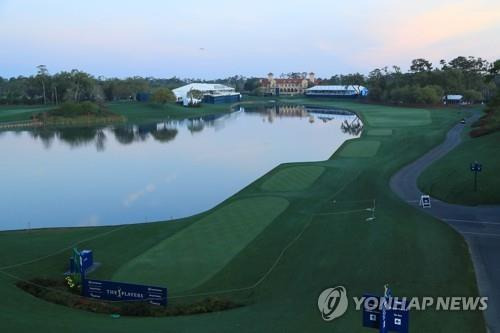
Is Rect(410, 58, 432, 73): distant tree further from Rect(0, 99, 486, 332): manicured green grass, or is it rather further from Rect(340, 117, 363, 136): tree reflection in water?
Rect(0, 99, 486, 332): manicured green grass

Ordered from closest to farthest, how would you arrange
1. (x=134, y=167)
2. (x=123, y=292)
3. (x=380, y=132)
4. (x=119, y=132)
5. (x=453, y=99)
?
(x=123, y=292), (x=134, y=167), (x=380, y=132), (x=119, y=132), (x=453, y=99)

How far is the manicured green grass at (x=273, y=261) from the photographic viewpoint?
1548 cm

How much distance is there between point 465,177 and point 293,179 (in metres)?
14.0

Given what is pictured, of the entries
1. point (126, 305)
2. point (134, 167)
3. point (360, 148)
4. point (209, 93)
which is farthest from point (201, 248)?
point (209, 93)

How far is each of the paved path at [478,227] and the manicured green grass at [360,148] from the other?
12.3m

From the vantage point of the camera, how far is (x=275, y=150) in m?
64.8

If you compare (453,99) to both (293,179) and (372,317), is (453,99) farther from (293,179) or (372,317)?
(372,317)

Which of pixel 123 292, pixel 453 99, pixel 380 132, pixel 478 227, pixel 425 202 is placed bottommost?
pixel 123 292

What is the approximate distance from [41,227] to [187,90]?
15594 cm

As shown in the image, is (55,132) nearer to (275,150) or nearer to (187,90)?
(275,150)

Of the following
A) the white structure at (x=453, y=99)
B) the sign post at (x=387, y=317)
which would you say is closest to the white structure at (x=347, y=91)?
the white structure at (x=453, y=99)

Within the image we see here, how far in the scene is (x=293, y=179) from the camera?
4262cm

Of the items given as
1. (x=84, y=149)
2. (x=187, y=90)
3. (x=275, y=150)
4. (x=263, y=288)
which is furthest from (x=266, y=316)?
(x=187, y=90)

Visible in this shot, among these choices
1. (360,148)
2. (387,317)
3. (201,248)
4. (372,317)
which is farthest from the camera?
(360,148)
